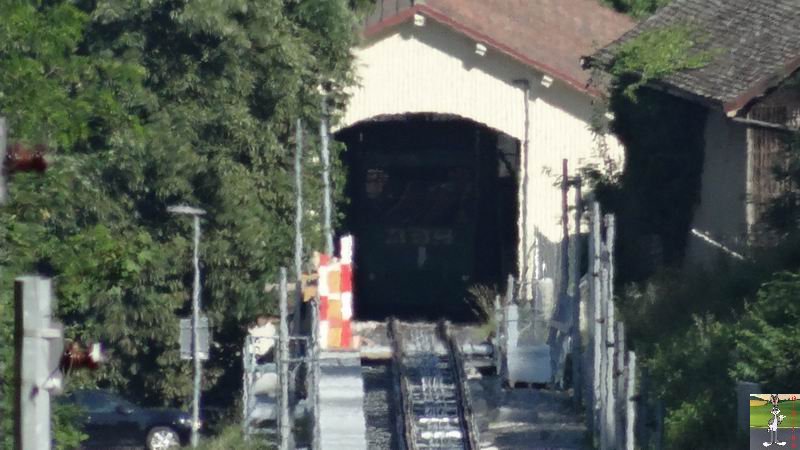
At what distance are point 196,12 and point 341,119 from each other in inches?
250

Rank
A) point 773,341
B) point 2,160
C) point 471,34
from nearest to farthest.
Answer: point 2,160 < point 773,341 < point 471,34

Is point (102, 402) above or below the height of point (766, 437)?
below

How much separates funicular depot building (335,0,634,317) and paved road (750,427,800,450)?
63.6 ft

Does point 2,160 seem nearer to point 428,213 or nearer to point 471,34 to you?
point 471,34

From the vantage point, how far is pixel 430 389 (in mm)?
32594

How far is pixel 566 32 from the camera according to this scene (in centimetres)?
4512

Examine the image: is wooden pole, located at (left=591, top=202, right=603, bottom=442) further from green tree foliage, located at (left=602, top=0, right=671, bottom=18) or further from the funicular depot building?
green tree foliage, located at (left=602, top=0, right=671, bottom=18)

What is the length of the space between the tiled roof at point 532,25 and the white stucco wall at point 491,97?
38 centimetres

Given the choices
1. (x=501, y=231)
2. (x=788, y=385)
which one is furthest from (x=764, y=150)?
(x=501, y=231)

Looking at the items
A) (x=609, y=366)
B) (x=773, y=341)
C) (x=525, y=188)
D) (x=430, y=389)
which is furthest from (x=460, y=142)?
(x=773, y=341)

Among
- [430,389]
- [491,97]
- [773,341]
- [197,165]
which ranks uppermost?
[491,97]

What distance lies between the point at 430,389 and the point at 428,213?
12.1 m

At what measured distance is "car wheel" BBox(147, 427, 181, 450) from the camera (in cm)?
3216

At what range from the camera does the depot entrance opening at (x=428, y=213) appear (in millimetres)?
43969
